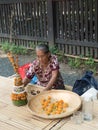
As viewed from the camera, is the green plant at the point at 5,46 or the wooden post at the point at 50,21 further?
the green plant at the point at 5,46

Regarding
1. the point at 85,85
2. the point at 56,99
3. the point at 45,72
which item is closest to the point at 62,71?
the point at 85,85

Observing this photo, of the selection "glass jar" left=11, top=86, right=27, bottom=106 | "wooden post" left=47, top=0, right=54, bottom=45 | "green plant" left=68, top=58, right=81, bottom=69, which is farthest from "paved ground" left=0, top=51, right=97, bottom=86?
"glass jar" left=11, top=86, right=27, bottom=106

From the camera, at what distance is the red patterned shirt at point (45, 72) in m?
3.17

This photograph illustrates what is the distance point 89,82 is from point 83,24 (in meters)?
2.92

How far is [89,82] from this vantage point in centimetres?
331

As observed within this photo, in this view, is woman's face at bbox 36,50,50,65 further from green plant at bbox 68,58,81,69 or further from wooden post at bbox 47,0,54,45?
wooden post at bbox 47,0,54,45

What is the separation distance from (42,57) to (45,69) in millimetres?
252

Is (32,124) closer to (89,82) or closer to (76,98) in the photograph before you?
(76,98)

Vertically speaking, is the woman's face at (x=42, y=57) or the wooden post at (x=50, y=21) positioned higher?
the wooden post at (x=50, y=21)

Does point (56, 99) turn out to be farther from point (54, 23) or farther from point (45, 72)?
point (54, 23)

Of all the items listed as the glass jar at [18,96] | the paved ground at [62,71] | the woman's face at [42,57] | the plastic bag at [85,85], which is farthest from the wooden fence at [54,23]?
the glass jar at [18,96]

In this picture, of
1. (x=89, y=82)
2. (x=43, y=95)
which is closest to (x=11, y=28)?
(x=89, y=82)

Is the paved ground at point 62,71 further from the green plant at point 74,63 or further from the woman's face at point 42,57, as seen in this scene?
the woman's face at point 42,57

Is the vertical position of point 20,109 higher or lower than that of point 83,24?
lower
